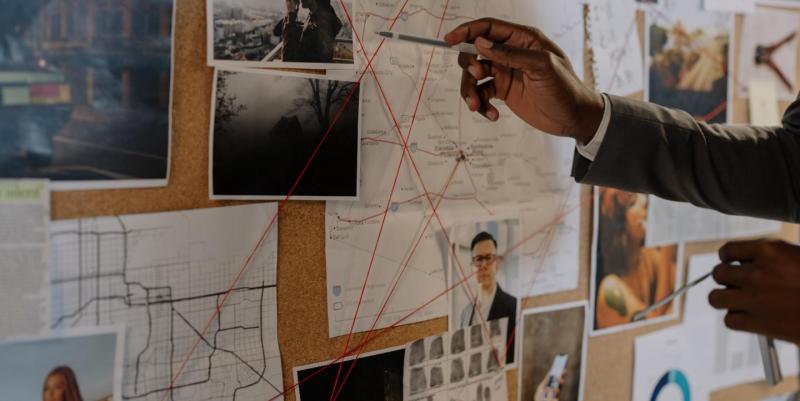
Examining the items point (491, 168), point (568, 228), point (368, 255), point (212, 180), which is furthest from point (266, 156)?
point (568, 228)

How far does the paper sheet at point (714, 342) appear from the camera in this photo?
99cm

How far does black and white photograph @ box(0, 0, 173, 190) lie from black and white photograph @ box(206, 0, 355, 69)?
0.05 m

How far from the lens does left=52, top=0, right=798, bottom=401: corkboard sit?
1.79ft

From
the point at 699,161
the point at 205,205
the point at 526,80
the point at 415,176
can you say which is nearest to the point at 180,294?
the point at 205,205

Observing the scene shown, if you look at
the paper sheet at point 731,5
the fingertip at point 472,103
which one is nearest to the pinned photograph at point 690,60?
the paper sheet at point 731,5

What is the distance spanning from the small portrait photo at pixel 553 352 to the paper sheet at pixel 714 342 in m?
0.26

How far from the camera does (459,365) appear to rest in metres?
0.75

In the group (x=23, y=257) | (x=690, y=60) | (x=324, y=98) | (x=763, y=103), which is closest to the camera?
(x=23, y=257)

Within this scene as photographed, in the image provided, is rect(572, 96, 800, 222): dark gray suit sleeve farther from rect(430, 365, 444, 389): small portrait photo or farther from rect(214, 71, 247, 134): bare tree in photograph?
rect(214, 71, 247, 134): bare tree in photograph

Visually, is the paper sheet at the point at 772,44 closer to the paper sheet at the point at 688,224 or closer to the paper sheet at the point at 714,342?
the paper sheet at the point at 688,224

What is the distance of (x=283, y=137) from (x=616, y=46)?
1.75 ft

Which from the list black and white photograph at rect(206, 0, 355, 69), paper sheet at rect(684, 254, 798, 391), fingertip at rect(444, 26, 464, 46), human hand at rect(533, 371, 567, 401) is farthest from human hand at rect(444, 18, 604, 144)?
paper sheet at rect(684, 254, 798, 391)

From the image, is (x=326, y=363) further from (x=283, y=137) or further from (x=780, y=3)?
(x=780, y=3)

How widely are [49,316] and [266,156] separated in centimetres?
25
